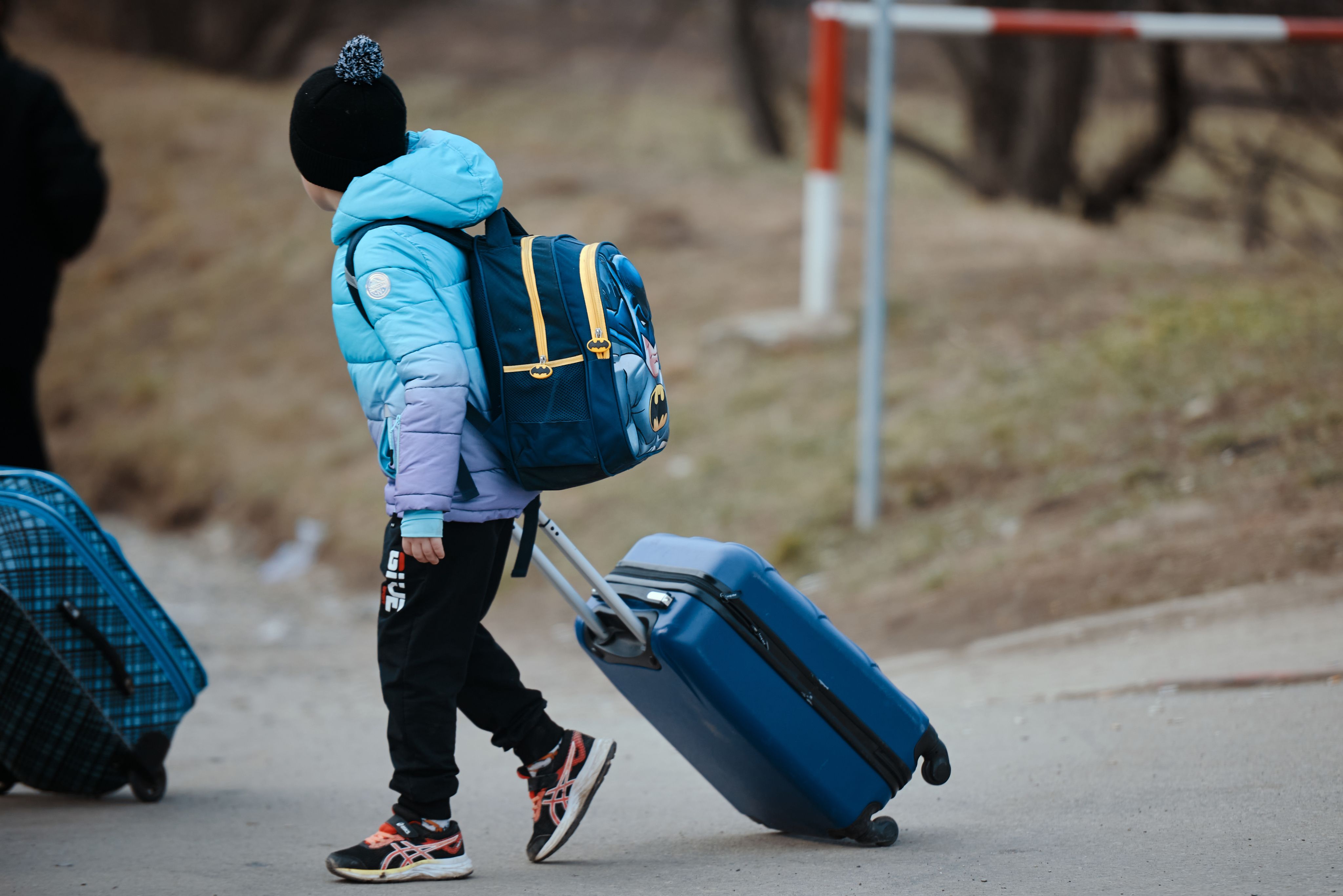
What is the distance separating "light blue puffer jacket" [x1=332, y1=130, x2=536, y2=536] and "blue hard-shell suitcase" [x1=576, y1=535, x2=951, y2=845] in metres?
0.39

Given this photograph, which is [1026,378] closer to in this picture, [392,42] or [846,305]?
[846,305]

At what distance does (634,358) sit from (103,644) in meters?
1.62

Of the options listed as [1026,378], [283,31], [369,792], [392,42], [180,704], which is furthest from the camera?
[392,42]

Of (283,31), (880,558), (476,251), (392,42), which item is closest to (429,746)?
(476,251)

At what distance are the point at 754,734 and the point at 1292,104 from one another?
11.1 metres

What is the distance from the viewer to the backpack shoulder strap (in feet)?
8.54

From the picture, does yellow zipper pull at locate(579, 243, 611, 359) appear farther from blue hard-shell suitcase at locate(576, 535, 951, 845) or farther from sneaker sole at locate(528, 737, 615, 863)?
sneaker sole at locate(528, 737, 615, 863)

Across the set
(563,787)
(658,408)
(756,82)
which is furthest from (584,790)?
(756,82)

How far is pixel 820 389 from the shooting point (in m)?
7.77

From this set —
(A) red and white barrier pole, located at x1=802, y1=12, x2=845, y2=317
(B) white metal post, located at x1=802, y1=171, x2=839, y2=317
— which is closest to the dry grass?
(B) white metal post, located at x1=802, y1=171, x2=839, y2=317

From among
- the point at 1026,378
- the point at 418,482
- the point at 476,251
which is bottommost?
the point at 1026,378

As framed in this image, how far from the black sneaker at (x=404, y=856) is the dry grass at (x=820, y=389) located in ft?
9.24

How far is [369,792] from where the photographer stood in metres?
3.68

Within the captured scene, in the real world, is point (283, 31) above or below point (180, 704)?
above
